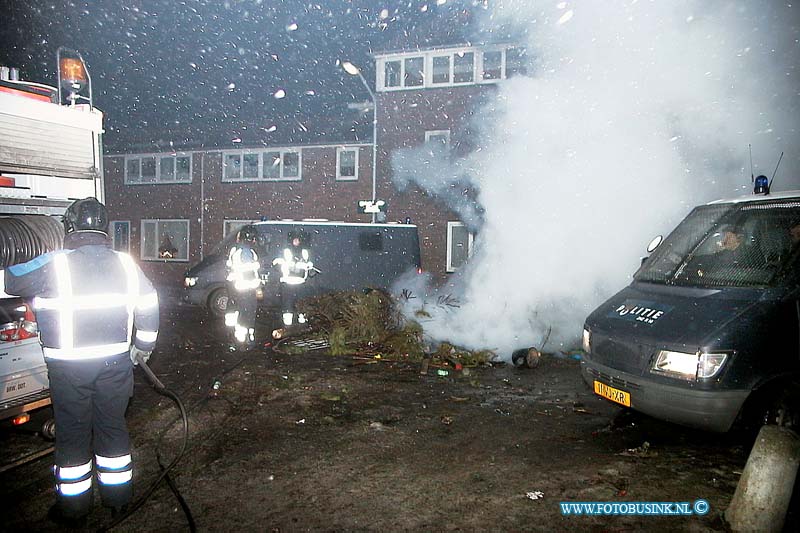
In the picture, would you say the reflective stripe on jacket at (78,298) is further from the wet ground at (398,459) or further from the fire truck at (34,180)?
the wet ground at (398,459)

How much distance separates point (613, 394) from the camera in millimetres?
4582

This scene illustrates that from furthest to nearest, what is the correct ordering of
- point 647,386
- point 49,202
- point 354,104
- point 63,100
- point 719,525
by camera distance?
point 354,104 < point 63,100 < point 49,202 < point 647,386 < point 719,525

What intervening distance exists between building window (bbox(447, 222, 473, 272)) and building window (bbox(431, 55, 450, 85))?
4.81m

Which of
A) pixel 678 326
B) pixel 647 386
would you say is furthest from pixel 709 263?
pixel 647 386

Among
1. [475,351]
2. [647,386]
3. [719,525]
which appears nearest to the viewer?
[719,525]

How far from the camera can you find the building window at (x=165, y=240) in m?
21.3

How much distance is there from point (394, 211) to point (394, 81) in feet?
14.7

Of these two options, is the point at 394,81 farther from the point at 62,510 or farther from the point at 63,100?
the point at 62,510

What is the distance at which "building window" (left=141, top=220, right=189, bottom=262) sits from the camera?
21.3 m

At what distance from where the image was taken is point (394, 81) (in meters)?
18.0

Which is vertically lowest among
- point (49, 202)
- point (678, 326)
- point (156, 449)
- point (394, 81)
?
point (156, 449)

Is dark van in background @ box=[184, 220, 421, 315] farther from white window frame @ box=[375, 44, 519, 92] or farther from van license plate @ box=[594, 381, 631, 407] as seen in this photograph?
white window frame @ box=[375, 44, 519, 92]

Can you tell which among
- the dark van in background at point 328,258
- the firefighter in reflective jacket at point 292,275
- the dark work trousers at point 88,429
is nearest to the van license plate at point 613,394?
the dark work trousers at point 88,429

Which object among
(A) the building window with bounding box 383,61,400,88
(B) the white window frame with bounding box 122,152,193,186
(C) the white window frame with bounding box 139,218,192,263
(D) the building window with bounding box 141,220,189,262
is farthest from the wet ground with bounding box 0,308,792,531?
(B) the white window frame with bounding box 122,152,193,186
